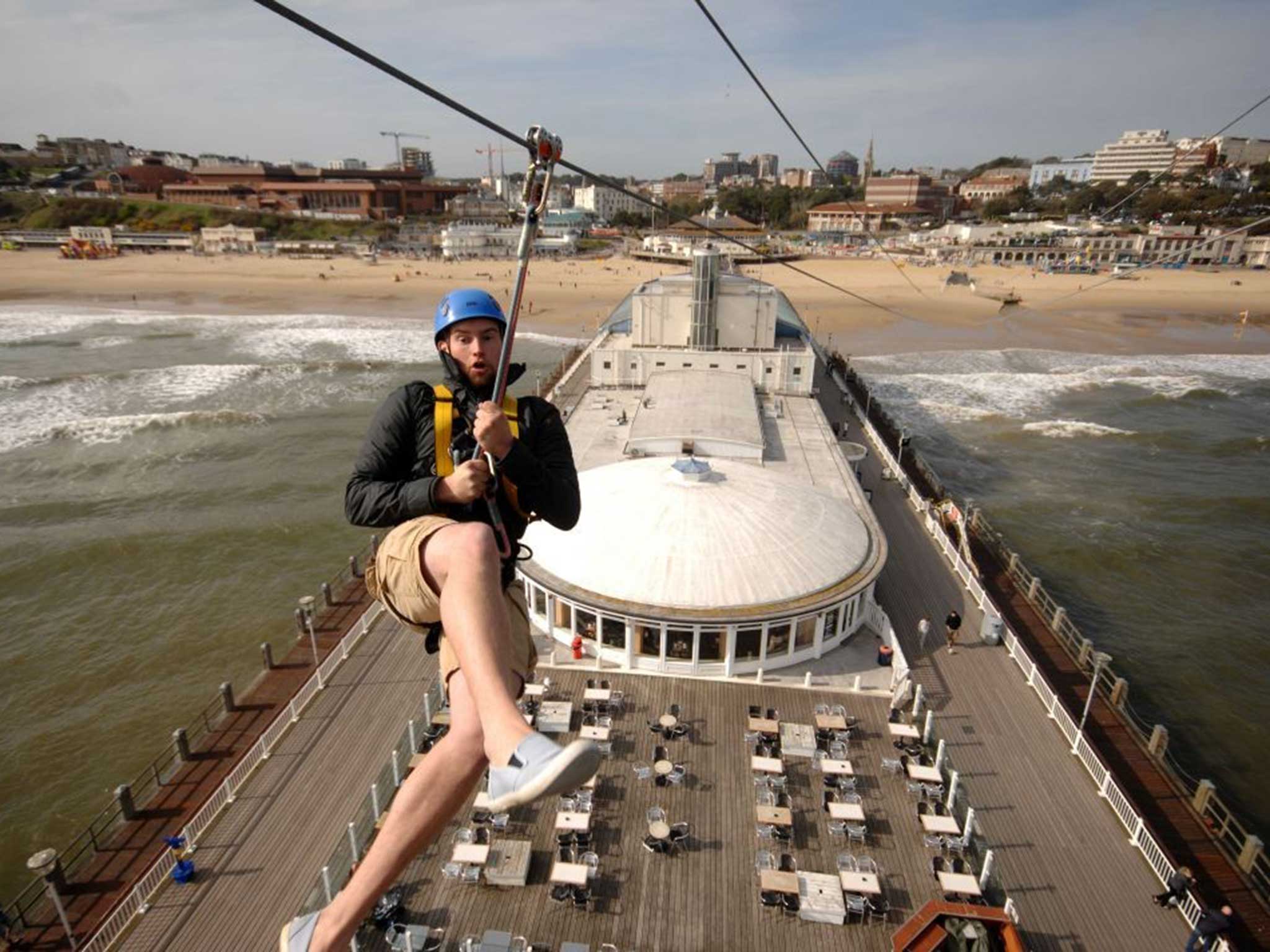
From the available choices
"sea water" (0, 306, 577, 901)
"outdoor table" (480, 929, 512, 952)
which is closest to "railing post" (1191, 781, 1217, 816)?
"outdoor table" (480, 929, 512, 952)

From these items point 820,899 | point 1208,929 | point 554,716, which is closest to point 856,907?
point 820,899

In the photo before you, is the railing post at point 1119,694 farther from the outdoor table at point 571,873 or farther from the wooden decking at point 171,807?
the wooden decking at point 171,807

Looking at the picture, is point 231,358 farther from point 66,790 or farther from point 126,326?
point 66,790

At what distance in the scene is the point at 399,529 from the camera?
4273mm

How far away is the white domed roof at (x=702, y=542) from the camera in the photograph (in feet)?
65.9

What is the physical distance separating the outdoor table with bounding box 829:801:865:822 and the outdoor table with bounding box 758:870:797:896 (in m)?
1.88

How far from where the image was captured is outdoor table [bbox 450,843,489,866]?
1384 centimetres

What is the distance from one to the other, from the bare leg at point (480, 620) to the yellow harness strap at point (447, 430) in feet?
1.95

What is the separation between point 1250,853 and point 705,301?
3718 cm

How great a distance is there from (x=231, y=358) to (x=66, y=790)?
205ft

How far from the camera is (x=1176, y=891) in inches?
554

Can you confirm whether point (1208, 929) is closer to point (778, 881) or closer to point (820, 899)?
point (820, 899)

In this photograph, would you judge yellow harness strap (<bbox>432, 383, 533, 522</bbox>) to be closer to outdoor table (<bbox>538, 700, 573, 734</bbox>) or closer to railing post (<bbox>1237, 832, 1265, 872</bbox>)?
outdoor table (<bbox>538, 700, 573, 734</bbox>)

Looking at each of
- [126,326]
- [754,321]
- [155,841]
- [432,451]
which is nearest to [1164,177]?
[432,451]
